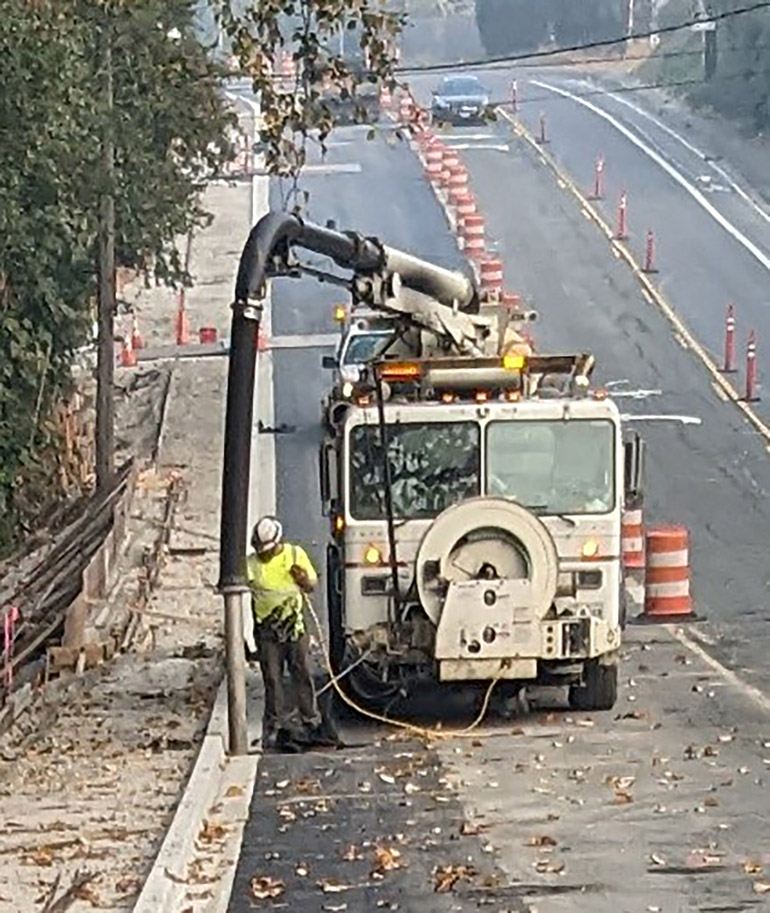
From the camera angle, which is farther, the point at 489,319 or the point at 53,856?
the point at 489,319

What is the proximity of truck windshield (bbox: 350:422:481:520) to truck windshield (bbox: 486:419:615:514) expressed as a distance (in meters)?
0.16

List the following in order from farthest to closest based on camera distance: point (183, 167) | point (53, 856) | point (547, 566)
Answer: point (183, 167), point (547, 566), point (53, 856)

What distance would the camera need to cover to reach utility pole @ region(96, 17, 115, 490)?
31078 millimetres

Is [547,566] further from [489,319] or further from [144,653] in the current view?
[144,653]

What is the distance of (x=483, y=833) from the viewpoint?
13742 millimetres

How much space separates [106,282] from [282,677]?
14291mm

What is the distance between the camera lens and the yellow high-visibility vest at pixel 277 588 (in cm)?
1853

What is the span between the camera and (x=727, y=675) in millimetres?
20781

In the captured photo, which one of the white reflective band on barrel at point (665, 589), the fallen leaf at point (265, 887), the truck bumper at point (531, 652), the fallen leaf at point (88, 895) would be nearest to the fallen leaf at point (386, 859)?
the fallen leaf at point (265, 887)

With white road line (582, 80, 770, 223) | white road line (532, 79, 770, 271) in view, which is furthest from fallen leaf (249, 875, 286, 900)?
white road line (582, 80, 770, 223)

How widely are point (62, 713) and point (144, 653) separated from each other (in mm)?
3811

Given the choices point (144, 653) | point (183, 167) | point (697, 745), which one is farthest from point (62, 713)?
point (183, 167)

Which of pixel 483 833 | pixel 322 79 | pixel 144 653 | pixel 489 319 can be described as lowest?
pixel 144 653

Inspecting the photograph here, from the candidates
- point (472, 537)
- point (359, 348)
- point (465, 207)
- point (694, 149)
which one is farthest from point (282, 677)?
point (694, 149)
